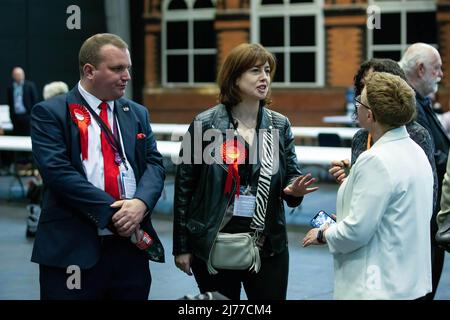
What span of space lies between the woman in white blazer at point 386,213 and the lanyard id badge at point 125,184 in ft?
3.11

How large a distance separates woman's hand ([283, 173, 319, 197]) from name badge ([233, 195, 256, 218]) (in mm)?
187

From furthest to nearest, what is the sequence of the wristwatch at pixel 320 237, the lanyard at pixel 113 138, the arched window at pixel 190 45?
the arched window at pixel 190 45, the lanyard at pixel 113 138, the wristwatch at pixel 320 237

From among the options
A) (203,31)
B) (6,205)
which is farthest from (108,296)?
(203,31)

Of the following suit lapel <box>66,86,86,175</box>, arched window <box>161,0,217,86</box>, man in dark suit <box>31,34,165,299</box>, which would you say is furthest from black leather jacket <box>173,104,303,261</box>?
arched window <box>161,0,217,86</box>

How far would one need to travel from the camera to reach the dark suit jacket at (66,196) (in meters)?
4.14

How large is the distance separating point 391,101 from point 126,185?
1250 millimetres

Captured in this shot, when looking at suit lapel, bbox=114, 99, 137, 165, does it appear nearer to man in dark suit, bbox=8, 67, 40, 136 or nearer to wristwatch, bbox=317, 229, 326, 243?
wristwatch, bbox=317, 229, 326, 243

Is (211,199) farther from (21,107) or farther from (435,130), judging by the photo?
(21,107)

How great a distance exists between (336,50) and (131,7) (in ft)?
16.8

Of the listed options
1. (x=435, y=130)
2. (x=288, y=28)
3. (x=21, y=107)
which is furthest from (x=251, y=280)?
(x=288, y=28)

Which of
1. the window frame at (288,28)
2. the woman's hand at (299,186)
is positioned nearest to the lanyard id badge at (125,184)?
the woman's hand at (299,186)

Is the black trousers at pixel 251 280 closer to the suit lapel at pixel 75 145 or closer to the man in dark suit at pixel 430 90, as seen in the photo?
the suit lapel at pixel 75 145

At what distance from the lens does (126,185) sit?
4293mm

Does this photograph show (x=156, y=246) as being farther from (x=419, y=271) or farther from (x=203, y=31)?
(x=203, y=31)
